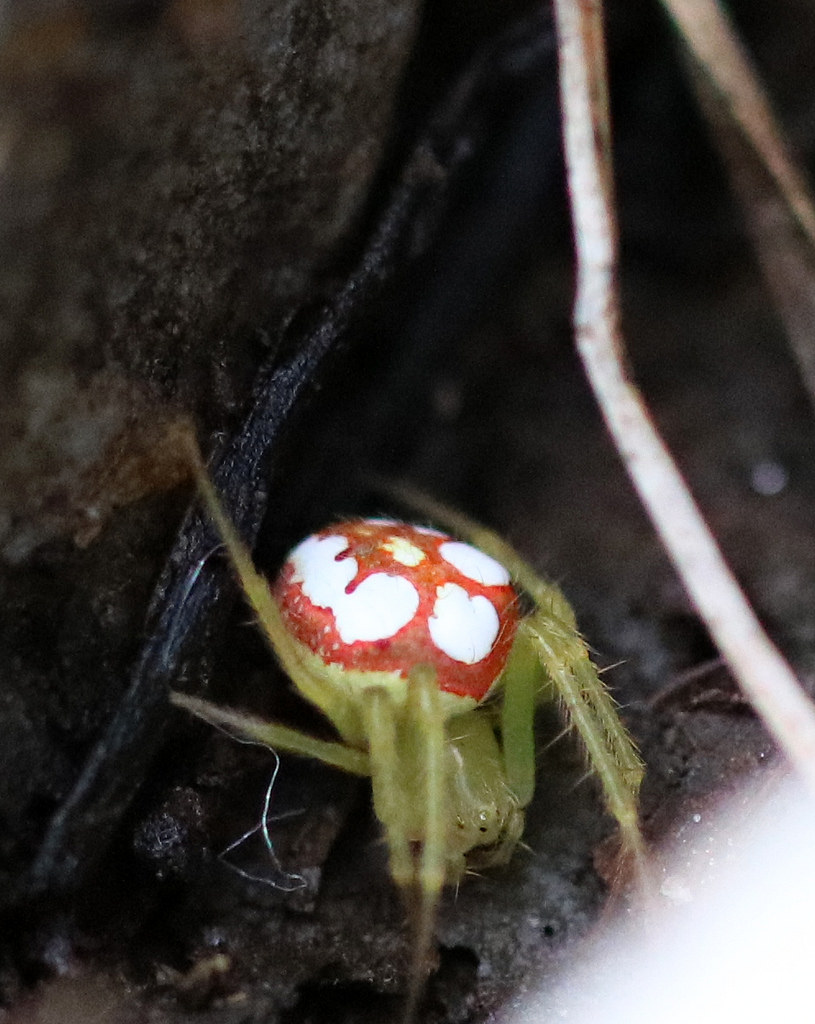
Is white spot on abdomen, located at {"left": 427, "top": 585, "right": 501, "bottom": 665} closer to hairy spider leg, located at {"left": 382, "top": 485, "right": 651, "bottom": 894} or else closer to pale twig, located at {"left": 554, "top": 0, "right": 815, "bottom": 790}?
hairy spider leg, located at {"left": 382, "top": 485, "right": 651, "bottom": 894}

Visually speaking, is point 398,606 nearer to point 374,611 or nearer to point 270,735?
point 374,611

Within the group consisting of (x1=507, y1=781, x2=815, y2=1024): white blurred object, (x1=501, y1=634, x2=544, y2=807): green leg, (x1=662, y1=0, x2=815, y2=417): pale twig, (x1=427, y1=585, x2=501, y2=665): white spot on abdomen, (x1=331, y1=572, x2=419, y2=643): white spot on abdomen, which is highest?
(x1=662, y1=0, x2=815, y2=417): pale twig

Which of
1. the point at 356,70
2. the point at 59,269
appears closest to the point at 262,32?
the point at 356,70

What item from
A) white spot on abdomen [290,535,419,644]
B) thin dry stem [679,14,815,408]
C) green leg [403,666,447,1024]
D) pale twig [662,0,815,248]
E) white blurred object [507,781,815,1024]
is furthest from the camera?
thin dry stem [679,14,815,408]

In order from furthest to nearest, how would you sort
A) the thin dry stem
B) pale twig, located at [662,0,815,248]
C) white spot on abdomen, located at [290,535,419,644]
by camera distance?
the thin dry stem, pale twig, located at [662,0,815,248], white spot on abdomen, located at [290,535,419,644]

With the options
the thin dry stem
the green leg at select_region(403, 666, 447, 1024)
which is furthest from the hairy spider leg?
the thin dry stem

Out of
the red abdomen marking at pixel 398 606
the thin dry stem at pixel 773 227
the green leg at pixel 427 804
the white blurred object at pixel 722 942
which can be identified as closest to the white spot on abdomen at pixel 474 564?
the red abdomen marking at pixel 398 606

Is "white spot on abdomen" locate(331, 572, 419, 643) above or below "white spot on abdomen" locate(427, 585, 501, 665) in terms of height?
above

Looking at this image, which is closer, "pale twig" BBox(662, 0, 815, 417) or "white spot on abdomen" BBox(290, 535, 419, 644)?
"white spot on abdomen" BBox(290, 535, 419, 644)
